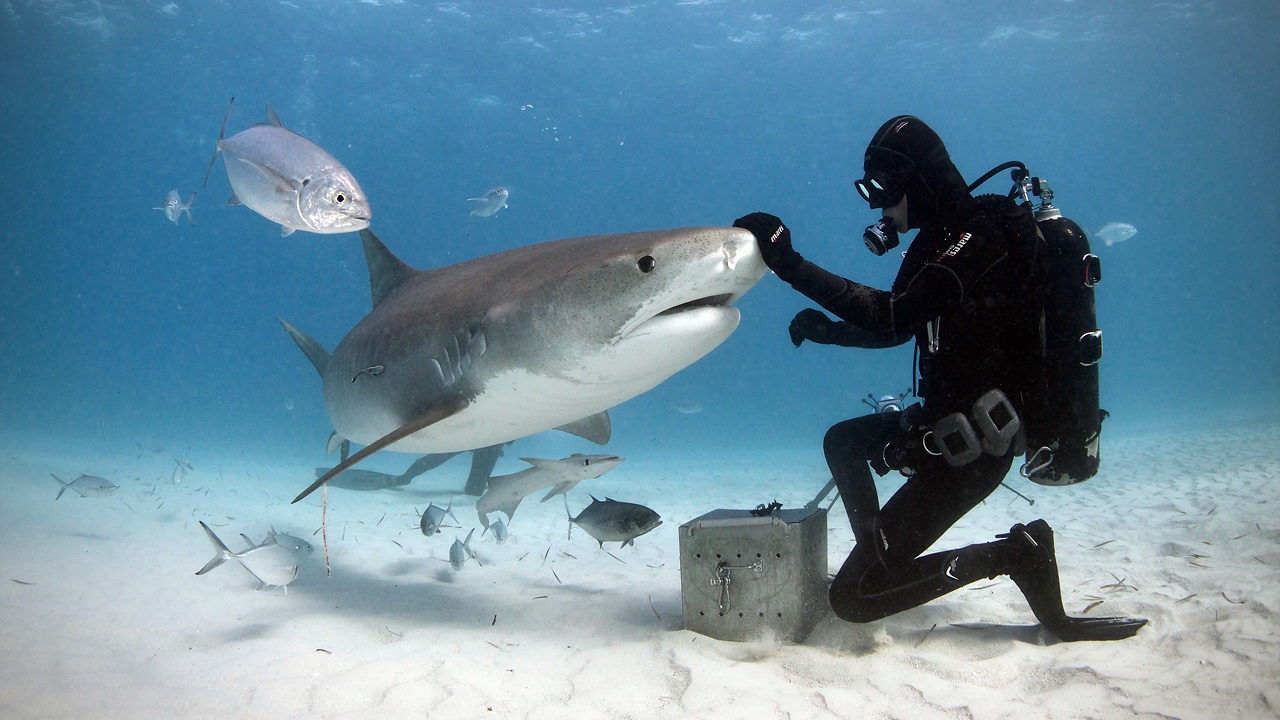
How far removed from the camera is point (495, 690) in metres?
2.55

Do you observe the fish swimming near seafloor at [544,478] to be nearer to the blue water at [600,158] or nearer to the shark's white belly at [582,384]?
the shark's white belly at [582,384]

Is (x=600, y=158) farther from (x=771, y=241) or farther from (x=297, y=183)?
Answer: (x=771, y=241)

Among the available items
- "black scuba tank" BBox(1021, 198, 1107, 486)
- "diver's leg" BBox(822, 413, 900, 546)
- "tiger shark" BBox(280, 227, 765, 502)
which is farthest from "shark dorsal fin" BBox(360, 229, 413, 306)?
"black scuba tank" BBox(1021, 198, 1107, 486)

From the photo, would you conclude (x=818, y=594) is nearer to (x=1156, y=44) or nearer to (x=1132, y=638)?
(x=1132, y=638)

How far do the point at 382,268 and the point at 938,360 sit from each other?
3.93 meters

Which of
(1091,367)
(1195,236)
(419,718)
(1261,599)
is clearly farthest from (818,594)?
(1195,236)

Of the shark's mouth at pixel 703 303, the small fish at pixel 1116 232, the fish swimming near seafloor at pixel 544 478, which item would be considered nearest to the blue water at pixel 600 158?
the small fish at pixel 1116 232

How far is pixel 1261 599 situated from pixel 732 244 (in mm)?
3686

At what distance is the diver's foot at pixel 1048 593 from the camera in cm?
282

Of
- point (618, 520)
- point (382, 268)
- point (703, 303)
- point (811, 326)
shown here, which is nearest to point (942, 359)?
point (811, 326)

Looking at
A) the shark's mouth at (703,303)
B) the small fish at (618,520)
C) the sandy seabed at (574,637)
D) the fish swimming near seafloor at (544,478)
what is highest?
the shark's mouth at (703,303)

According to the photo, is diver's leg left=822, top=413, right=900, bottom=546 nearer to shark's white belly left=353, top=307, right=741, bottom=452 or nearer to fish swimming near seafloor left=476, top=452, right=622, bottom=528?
shark's white belly left=353, top=307, right=741, bottom=452

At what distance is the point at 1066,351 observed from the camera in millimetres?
2754

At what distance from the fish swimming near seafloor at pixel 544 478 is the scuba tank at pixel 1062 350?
2291 millimetres
